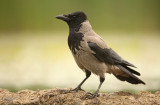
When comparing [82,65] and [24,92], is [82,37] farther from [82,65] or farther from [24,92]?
[24,92]

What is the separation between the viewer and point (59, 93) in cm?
581

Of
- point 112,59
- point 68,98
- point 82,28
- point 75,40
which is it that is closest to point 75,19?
point 82,28

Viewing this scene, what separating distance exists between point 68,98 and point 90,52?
692 mm

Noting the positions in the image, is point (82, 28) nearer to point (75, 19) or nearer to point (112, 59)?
point (75, 19)

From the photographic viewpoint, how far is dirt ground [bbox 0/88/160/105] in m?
5.60

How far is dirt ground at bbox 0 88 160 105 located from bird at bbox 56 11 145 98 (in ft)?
0.52

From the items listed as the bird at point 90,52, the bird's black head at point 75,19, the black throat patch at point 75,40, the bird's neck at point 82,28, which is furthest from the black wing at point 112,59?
the bird's black head at point 75,19

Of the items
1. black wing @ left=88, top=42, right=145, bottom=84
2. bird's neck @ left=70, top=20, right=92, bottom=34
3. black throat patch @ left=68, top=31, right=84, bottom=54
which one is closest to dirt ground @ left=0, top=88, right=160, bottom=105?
black wing @ left=88, top=42, right=145, bottom=84

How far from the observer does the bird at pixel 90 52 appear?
5.75m

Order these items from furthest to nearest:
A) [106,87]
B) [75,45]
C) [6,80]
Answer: [6,80], [106,87], [75,45]

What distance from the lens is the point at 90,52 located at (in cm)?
575

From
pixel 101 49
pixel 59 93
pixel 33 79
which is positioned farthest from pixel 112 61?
pixel 33 79

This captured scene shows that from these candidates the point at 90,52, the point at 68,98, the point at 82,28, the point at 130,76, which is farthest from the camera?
the point at 130,76

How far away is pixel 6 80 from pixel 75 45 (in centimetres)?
255
